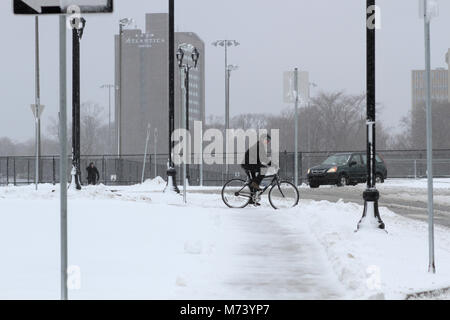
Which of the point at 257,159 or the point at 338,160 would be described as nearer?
the point at 257,159

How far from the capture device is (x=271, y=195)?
53.9 ft

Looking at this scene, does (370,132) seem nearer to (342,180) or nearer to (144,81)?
(342,180)

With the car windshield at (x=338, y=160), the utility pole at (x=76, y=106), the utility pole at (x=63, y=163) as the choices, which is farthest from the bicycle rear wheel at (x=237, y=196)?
the car windshield at (x=338, y=160)

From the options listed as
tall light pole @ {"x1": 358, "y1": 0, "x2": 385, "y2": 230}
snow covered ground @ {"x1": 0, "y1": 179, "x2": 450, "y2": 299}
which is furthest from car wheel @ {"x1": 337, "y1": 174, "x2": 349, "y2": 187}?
tall light pole @ {"x1": 358, "y1": 0, "x2": 385, "y2": 230}

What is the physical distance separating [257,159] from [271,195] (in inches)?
37.2

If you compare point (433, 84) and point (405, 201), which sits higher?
point (433, 84)

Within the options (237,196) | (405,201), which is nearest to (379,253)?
(237,196)

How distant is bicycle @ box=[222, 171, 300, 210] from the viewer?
1642 cm

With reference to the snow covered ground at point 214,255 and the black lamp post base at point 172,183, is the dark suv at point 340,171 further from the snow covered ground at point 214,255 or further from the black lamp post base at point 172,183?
the snow covered ground at point 214,255

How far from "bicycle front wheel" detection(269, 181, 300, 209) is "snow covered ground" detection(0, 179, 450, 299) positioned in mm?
1500

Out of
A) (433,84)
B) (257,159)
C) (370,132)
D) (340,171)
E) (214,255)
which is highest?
(433,84)
